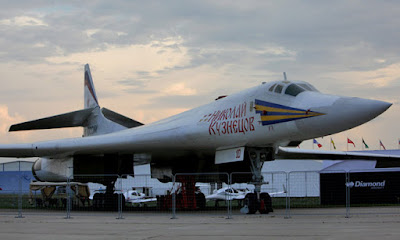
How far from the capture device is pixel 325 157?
839 inches

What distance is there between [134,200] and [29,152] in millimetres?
9155

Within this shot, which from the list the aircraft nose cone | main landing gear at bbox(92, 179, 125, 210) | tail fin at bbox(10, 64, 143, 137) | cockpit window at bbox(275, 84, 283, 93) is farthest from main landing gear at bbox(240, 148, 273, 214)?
tail fin at bbox(10, 64, 143, 137)

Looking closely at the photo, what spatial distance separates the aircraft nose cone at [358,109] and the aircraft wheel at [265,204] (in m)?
2.96

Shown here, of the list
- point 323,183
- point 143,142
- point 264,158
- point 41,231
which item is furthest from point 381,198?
point 41,231

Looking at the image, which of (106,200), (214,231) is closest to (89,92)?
(106,200)

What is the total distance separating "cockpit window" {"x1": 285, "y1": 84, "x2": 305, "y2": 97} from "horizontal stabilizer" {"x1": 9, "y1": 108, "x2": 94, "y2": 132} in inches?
381

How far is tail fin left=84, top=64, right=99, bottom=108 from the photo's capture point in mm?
23775

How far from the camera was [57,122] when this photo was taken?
21203mm

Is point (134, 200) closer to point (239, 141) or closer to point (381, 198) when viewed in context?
point (381, 198)

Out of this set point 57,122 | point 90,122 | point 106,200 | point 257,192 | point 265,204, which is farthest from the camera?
point 90,122

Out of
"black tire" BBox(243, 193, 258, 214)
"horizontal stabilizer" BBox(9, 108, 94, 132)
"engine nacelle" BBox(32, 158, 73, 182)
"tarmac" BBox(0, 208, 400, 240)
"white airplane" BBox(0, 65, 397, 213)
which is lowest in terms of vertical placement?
"tarmac" BBox(0, 208, 400, 240)

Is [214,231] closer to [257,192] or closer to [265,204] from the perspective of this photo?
[257,192]

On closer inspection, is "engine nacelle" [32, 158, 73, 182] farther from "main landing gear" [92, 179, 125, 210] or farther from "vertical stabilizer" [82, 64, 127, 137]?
"vertical stabilizer" [82, 64, 127, 137]

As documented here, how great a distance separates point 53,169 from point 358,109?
38.2 feet
